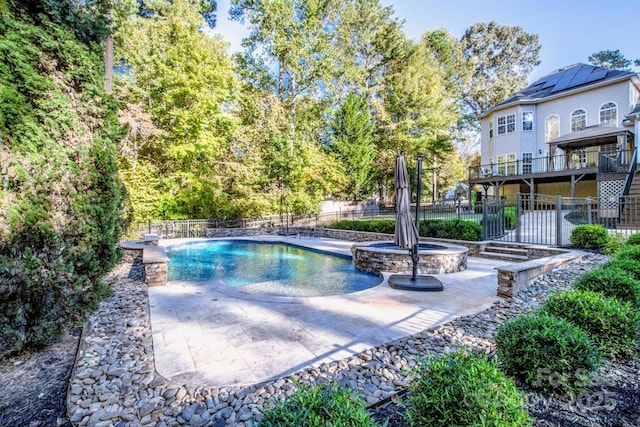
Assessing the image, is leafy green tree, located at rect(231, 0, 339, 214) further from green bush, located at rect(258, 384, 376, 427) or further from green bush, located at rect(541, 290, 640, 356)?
green bush, located at rect(258, 384, 376, 427)

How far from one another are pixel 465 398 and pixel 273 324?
273 centimetres

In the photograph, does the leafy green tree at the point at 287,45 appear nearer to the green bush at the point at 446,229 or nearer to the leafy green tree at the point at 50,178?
the green bush at the point at 446,229

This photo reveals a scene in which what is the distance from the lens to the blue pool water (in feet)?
23.5

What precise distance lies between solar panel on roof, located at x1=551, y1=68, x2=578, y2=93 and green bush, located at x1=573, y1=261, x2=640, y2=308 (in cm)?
2010

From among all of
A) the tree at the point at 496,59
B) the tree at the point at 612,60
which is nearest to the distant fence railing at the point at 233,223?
the tree at the point at 496,59

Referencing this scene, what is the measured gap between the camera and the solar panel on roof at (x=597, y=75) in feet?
56.6

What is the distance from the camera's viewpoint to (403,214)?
6.26 m

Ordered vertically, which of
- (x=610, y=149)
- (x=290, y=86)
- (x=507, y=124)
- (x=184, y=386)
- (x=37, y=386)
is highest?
(x=290, y=86)

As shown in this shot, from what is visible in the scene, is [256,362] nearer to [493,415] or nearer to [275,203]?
[493,415]

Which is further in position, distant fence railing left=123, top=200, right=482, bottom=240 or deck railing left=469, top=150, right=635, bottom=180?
distant fence railing left=123, top=200, right=482, bottom=240

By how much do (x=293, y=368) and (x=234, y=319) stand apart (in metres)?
1.66

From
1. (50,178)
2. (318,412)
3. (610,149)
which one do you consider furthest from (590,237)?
(610,149)

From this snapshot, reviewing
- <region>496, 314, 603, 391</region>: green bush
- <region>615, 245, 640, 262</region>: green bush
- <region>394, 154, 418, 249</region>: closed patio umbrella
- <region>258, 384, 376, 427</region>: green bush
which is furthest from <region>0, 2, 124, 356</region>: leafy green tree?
<region>615, 245, 640, 262</region>: green bush

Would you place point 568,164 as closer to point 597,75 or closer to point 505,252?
point 597,75
